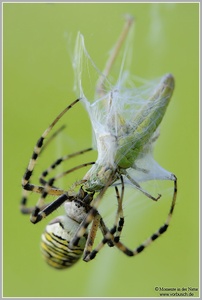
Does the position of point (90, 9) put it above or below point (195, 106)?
above

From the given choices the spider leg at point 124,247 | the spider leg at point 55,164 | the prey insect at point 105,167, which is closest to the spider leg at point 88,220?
the prey insect at point 105,167

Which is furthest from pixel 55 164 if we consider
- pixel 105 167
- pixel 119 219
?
pixel 119 219

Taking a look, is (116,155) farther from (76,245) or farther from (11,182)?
(11,182)

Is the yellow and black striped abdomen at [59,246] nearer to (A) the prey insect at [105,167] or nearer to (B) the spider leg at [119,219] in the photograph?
(A) the prey insect at [105,167]

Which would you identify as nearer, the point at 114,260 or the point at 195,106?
the point at 195,106

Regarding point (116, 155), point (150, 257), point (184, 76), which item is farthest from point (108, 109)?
point (150, 257)

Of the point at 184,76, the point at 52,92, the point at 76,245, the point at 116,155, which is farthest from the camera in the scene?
the point at 52,92

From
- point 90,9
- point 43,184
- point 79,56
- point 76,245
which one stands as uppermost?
point 90,9

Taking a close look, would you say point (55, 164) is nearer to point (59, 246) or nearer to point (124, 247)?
point (59, 246)

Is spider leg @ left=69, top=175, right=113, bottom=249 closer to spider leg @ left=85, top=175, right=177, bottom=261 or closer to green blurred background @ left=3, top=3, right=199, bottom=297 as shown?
spider leg @ left=85, top=175, right=177, bottom=261

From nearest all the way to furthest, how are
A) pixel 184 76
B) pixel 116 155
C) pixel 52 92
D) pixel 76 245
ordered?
1. pixel 116 155
2. pixel 76 245
3. pixel 184 76
4. pixel 52 92
